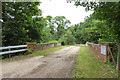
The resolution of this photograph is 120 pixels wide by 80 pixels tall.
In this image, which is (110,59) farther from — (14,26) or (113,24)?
(14,26)

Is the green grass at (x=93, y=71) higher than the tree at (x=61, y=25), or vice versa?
the tree at (x=61, y=25)

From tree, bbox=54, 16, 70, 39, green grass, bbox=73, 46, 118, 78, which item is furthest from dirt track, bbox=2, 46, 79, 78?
tree, bbox=54, 16, 70, 39

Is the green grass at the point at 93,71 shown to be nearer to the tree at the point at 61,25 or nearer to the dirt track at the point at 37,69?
the dirt track at the point at 37,69

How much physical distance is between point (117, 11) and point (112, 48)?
289cm

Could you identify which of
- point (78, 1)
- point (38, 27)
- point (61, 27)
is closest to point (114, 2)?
point (78, 1)

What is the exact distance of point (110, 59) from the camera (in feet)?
16.5

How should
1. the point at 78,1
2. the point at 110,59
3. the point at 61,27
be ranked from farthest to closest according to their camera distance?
1. the point at 61,27
2. the point at 110,59
3. the point at 78,1

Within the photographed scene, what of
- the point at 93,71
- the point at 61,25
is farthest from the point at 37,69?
the point at 61,25

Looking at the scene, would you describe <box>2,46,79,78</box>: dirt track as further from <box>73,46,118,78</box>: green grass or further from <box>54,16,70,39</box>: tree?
<box>54,16,70,39</box>: tree

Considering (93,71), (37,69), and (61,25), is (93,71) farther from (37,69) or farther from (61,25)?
(61,25)

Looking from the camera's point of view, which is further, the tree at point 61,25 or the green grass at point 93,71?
the tree at point 61,25

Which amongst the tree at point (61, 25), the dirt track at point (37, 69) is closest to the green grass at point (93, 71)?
the dirt track at point (37, 69)

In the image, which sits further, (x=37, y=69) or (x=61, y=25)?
(x=61, y=25)

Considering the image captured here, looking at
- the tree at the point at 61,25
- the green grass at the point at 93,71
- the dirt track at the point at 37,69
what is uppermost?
the tree at the point at 61,25
